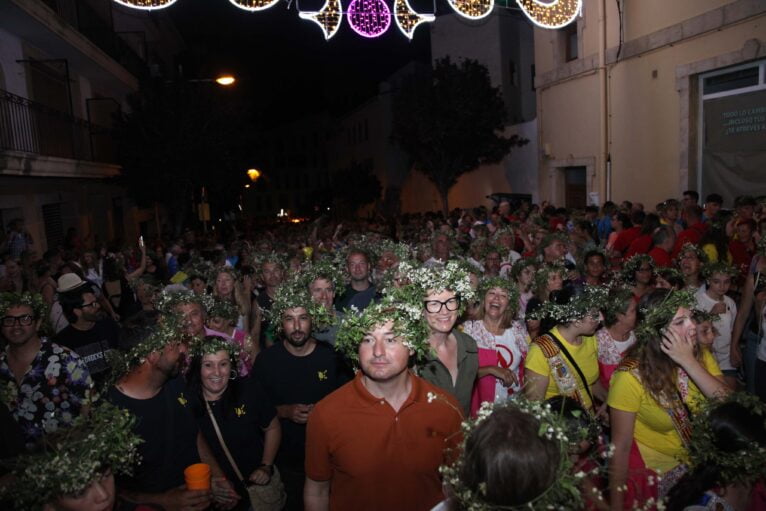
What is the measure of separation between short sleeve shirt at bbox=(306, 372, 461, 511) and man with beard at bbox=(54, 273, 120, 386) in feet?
10.4

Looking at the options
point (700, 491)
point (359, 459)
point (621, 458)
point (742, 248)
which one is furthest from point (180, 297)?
point (742, 248)

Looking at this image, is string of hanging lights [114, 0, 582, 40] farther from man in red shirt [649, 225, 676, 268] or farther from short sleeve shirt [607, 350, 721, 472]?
short sleeve shirt [607, 350, 721, 472]

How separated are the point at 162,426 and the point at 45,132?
13818mm

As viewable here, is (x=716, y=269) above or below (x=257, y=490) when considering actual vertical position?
above

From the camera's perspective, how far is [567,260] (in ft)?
27.7

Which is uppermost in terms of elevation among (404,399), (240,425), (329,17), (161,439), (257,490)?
(329,17)

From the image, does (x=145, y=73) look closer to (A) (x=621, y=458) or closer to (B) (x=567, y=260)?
Answer: (B) (x=567, y=260)

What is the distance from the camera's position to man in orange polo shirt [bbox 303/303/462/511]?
2994 millimetres

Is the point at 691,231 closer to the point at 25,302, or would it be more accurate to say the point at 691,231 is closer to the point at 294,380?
the point at 294,380

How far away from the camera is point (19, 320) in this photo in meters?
4.39

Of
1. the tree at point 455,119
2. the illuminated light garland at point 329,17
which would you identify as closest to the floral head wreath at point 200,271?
the illuminated light garland at point 329,17

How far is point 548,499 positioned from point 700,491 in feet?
3.96

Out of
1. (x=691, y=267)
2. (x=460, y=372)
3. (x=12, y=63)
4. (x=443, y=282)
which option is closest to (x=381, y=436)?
(x=460, y=372)

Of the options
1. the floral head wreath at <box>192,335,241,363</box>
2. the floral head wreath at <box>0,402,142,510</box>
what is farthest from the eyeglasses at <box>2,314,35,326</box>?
the floral head wreath at <box>0,402,142,510</box>
